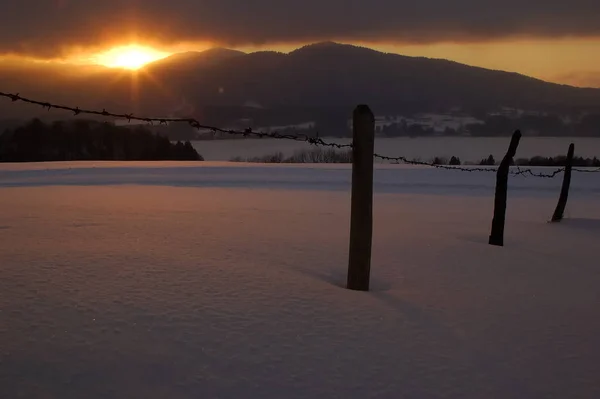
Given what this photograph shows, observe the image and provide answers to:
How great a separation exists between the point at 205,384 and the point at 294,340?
2.43 ft

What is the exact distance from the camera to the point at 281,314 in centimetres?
372

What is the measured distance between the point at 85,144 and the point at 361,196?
43541 millimetres

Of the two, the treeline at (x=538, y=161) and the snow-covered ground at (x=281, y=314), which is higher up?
the treeline at (x=538, y=161)

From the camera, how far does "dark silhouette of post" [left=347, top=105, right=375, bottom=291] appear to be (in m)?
4.43

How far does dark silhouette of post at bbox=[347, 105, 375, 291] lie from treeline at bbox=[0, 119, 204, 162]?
37196mm

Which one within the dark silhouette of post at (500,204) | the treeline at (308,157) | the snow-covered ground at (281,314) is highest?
the treeline at (308,157)

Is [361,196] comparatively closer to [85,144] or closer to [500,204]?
[500,204]

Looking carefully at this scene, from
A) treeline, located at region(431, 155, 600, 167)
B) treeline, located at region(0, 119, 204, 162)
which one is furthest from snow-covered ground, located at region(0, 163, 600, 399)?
treeline, located at region(0, 119, 204, 162)

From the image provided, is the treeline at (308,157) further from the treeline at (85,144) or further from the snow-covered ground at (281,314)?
the snow-covered ground at (281,314)

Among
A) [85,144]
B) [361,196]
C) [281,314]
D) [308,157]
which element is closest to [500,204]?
[361,196]

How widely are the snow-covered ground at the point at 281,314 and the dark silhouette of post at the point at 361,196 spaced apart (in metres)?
0.21

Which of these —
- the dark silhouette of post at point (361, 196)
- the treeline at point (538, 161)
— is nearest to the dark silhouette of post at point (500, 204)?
the dark silhouette of post at point (361, 196)

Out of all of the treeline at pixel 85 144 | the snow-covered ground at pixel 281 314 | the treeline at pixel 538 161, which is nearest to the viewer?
the snow-covered ground at pixel 281 314

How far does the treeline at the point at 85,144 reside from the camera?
135ft
